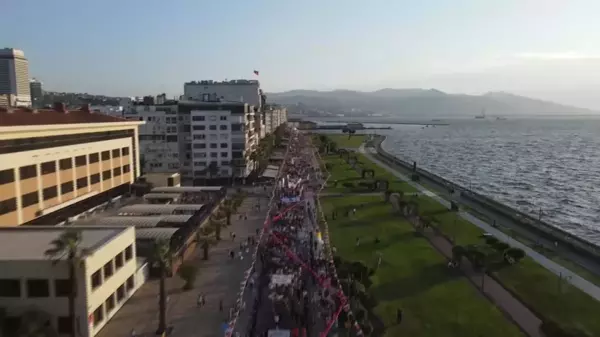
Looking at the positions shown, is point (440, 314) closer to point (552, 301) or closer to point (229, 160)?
point (552, 301)

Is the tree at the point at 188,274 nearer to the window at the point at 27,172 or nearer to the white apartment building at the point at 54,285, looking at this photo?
the white apartment building at the point at 54,285

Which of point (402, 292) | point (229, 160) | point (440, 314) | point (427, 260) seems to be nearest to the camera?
point (440, 314)

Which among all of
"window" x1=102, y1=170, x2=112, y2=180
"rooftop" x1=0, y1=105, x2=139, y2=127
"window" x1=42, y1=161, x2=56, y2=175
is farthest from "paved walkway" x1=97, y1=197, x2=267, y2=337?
"window" x1=102, y1=170, x2=112, y2=180

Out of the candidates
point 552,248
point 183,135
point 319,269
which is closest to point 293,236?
point 319,269

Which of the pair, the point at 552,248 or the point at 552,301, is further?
the point at 552,248

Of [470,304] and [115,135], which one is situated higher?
[115,135]

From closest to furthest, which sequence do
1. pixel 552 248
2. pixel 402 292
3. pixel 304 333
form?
pixel 304 333, pixel 402 292, pixel 552 248

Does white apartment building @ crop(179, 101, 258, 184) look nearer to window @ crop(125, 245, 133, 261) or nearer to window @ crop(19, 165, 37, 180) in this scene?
window @ crop(19, 165, 37, 180)
